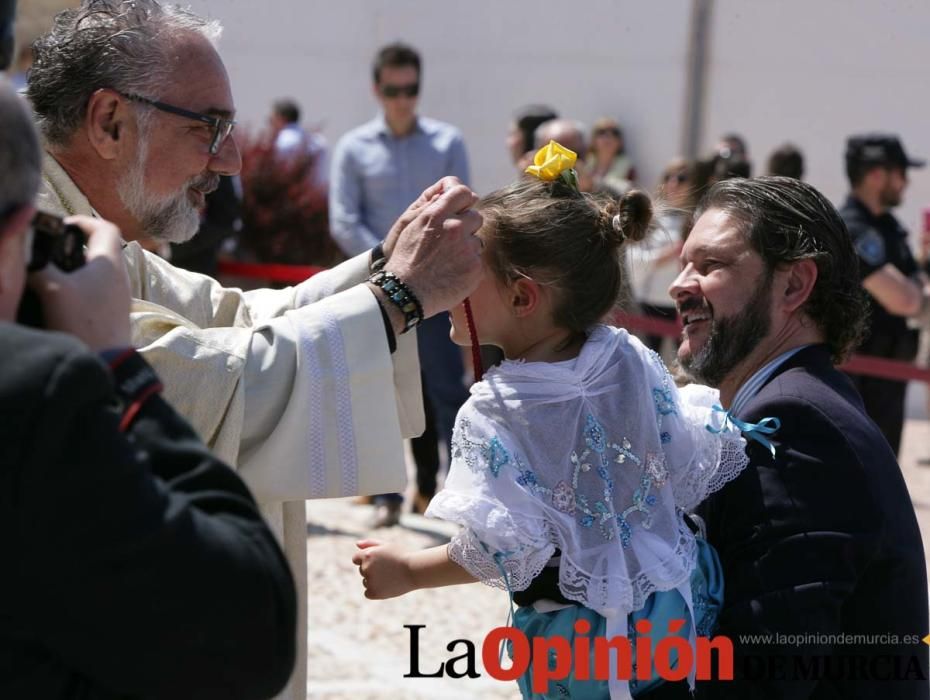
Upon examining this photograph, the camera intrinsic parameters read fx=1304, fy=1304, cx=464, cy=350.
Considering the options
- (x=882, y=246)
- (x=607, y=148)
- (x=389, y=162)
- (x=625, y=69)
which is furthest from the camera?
(x=625, y=69)

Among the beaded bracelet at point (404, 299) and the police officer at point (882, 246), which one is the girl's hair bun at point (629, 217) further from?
the police officer at point (882, 246)

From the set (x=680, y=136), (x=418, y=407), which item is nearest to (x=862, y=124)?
(x=680, y=136)

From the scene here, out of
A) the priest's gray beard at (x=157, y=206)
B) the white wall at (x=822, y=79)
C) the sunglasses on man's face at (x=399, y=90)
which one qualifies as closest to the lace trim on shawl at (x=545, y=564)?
the priest's gray beard at (x=157, y=206)

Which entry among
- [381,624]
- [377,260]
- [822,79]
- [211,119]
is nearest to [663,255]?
[381,624]

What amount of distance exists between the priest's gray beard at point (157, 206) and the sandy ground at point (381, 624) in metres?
2.28

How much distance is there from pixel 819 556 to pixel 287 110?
33.0 ft

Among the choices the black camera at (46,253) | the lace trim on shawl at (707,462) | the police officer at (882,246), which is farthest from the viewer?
the police officer at (882,246)

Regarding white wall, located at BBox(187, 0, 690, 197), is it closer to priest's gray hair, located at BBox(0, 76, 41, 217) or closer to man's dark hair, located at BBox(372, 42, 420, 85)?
man's dark hair, located at BBox(372, 42, 420, 85)

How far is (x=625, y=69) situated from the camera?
11906 mm

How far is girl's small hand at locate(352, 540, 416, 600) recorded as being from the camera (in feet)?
7.93

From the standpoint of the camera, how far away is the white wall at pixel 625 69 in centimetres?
1038

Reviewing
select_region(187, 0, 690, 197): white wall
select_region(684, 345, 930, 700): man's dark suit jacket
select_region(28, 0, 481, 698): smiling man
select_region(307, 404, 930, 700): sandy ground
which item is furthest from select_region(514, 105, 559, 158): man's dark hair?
select_region(684, 345, 930, 700): man's dark suit jacket

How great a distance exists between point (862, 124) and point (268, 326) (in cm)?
916

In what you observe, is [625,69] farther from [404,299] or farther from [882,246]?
[404,299]
